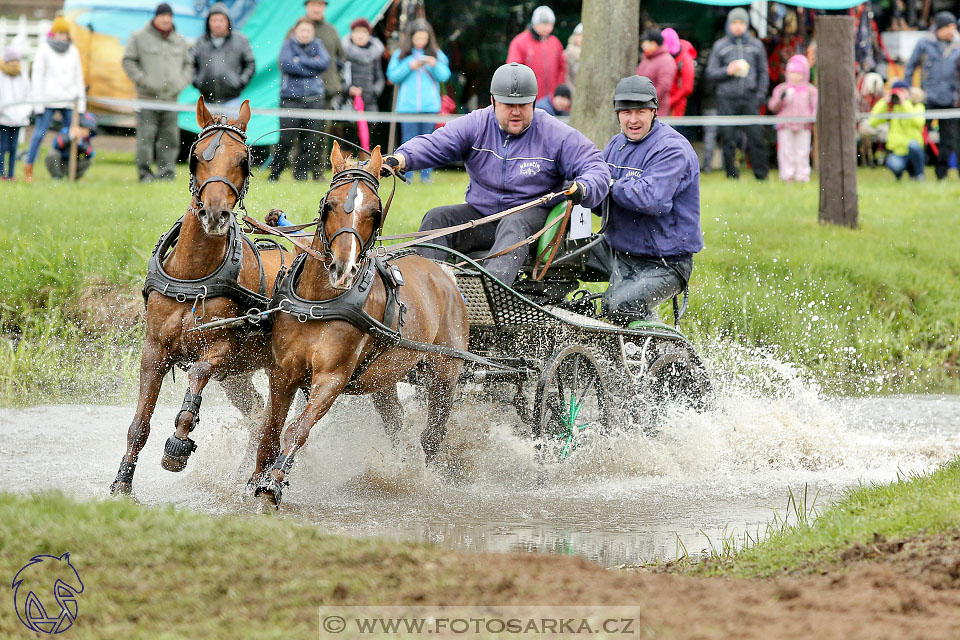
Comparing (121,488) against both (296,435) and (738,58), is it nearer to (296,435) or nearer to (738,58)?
(296,435)

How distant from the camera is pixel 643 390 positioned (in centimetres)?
755

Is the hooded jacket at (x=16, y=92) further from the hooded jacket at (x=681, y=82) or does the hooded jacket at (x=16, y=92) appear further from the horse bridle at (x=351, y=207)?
the horse bridle at (x=351, y=207)

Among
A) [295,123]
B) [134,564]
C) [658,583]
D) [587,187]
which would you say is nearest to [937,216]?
[295,123]

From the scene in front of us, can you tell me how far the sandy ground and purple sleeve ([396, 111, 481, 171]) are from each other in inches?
131

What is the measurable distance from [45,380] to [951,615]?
7119 mm

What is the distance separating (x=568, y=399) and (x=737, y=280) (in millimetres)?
4283

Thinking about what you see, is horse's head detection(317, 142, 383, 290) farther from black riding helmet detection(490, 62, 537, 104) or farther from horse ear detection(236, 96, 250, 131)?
black riding helmet detection(490, 62, 537, 104)

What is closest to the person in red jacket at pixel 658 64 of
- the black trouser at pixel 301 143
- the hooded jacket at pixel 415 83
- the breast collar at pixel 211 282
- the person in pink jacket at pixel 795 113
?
the person in pink jacket at pixel 795 113

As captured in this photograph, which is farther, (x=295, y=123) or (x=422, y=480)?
(x=295, y=123)

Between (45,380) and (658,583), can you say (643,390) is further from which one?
(45,380)

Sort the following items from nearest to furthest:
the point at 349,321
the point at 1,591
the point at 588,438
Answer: the point at 1,591, the point at 349,321, the point at 588,438


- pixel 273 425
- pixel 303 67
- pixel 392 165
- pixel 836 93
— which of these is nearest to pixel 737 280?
pixel 836 93

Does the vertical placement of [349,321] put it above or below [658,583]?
above

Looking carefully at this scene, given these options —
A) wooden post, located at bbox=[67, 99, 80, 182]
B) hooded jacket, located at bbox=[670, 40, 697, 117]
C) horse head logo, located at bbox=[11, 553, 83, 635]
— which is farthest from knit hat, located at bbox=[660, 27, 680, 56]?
horse head logo, located at bbox=[11, 553, 83, 635]
